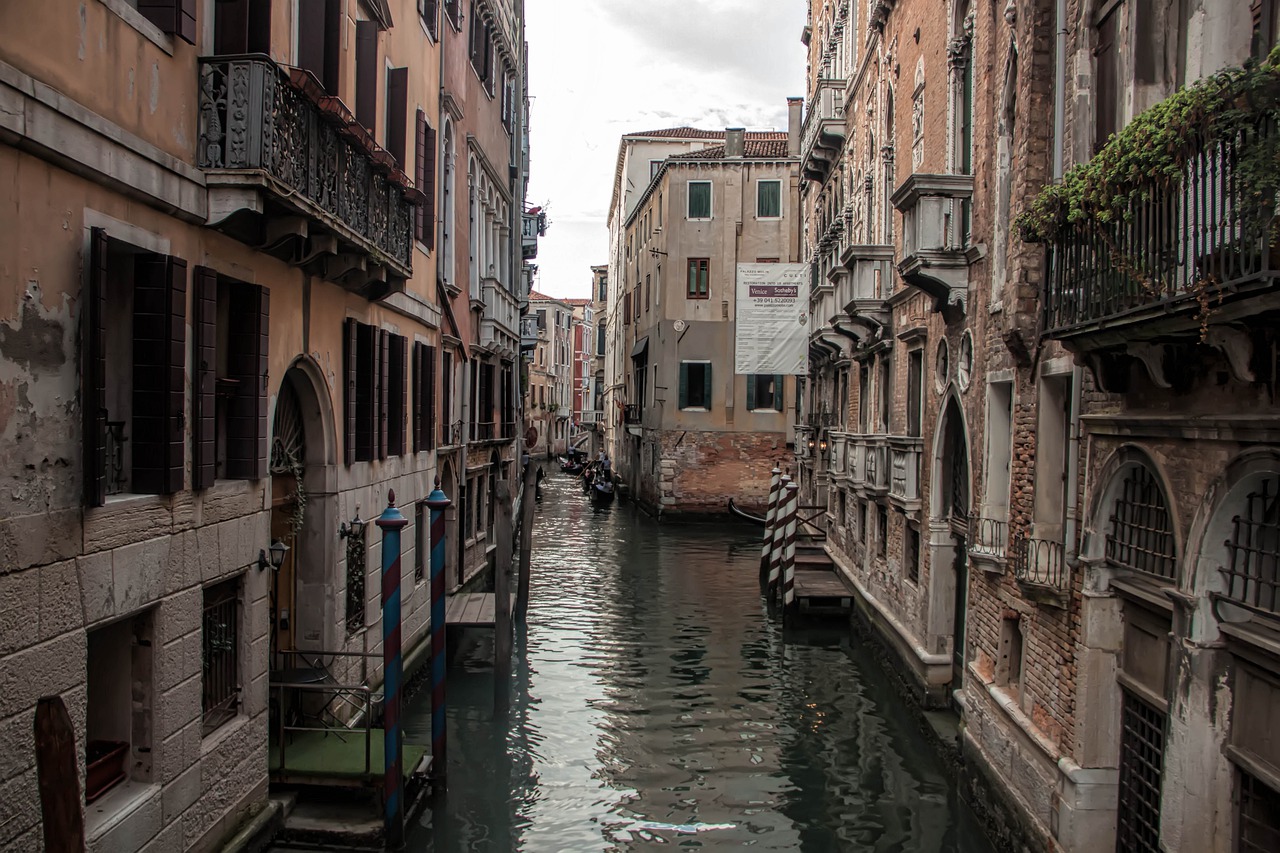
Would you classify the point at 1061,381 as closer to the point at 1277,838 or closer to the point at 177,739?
the point at 1277,838

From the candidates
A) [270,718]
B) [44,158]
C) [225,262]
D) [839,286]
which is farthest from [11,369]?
[839,286]

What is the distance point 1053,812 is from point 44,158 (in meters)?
6.29

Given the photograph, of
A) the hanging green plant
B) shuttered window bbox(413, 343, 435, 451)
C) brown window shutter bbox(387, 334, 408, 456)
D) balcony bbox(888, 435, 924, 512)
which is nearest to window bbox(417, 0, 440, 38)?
shuttered window bbox(413, 343, 435, 451)

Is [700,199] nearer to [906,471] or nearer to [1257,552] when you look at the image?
[906,471]

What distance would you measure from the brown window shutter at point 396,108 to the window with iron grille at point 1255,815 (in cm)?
839

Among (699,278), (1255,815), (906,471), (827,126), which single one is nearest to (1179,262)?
(1255,815)

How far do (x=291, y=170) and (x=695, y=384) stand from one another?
25.2m

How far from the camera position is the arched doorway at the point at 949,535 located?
10531mm

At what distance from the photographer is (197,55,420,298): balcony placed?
576 centimetres

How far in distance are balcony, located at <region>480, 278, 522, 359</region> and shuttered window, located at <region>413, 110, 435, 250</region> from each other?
5296 millimetres

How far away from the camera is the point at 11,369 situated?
4.16m

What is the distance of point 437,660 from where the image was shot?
8344 mm

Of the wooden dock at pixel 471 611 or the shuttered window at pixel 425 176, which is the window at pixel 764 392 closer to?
the wooden dock at pixel 471 611

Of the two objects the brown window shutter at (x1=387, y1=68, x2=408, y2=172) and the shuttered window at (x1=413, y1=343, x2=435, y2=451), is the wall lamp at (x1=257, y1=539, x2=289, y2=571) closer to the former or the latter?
the brown window shutter at (x1=387, y1=68, x2=408, y2=172)
